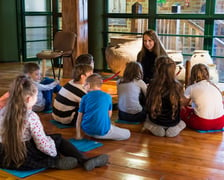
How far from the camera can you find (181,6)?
635cm

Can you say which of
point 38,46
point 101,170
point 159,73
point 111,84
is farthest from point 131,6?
point 101,170

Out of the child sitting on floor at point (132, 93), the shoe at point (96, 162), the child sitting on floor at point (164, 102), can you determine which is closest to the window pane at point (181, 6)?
the child sitting on floor at point (132, 93)

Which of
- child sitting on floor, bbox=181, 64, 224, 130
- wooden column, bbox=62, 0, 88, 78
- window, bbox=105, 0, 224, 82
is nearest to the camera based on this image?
child sitting on floor, bbox=181, 64, 224, 130

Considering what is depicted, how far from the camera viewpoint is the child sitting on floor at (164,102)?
3.53 m

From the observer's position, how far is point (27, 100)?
8.42ft

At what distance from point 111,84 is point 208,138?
279 cm

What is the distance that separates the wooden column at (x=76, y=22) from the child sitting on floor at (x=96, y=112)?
3.27 meters

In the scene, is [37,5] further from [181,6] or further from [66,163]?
[66,163]

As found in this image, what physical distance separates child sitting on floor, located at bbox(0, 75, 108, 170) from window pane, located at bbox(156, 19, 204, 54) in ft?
13.3

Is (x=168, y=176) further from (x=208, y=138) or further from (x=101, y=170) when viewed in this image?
(x=208, y=138)

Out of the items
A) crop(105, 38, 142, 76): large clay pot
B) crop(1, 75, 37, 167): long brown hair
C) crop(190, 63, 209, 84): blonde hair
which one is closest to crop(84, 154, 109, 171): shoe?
crop(1, 75, 37, 167): long brown hair

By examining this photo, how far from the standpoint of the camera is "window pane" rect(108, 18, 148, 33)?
6.80m

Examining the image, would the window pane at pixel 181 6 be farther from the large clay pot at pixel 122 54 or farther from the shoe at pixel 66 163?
the shoe at pixel 66 163

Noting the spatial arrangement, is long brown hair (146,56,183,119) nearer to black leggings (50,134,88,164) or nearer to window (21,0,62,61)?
black leggings (50,134,88,164)
